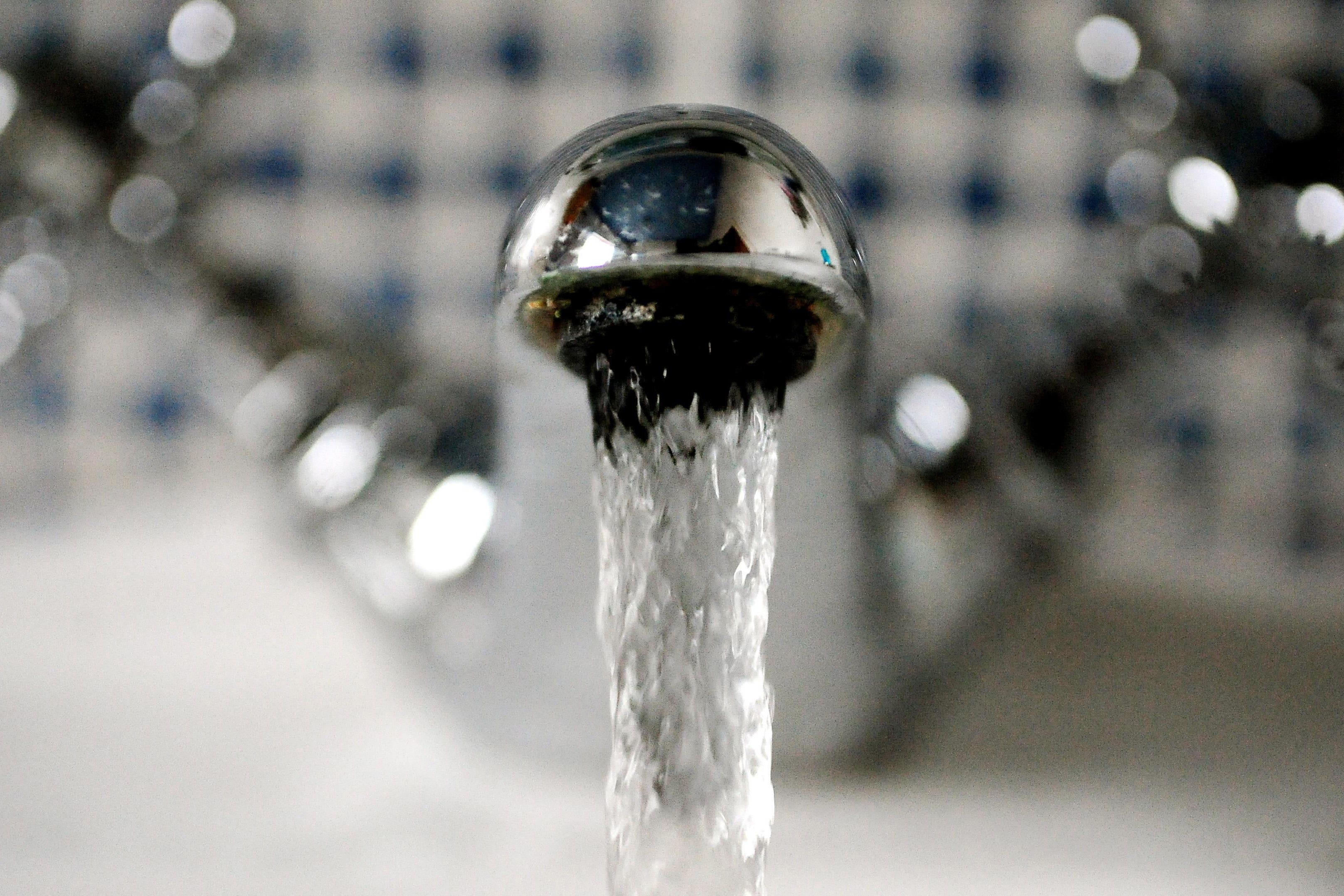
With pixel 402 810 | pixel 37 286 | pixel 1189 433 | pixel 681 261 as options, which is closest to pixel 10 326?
pixel 37 286

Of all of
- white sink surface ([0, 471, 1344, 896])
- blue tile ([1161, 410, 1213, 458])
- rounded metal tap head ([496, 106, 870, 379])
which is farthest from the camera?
blue tile ([1161, 410, 1213, 458])

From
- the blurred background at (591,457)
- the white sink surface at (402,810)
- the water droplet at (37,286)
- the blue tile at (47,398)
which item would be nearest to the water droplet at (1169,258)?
the blurred background at (591,457)

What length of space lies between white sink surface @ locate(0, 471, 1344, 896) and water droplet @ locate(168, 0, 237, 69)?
0.15 metres

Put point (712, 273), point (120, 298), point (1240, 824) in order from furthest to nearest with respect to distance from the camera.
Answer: point (120, 298) → point (1240, 824) → point (712, 273)

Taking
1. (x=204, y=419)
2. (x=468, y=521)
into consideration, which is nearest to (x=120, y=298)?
(x=204, y=419)

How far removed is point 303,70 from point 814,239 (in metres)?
0.45

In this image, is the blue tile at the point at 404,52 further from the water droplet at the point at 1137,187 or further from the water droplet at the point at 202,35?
the water droplet at the point at 1137,187

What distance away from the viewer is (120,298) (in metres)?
0.49

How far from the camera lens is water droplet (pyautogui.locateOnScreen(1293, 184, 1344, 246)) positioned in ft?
1.01

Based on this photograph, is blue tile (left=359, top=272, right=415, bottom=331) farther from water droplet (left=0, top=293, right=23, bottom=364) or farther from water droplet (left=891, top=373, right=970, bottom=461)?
water droplet (left=891, top=373, right=970, bottom=461)

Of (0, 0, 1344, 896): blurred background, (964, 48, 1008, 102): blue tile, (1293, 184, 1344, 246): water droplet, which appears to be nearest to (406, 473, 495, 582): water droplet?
(0, 0, 1344, 896): blurred background

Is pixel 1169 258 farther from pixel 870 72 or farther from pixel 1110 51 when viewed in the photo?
pixel 870 72

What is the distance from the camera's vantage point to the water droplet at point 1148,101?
1.21 ft

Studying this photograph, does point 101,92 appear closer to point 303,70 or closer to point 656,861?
point 303,70
